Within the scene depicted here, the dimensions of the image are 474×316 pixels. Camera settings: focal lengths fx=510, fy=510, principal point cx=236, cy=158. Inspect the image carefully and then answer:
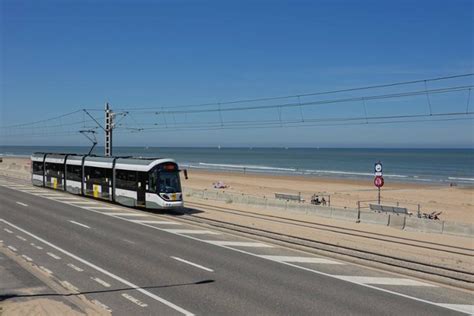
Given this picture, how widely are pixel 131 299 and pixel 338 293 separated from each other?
506 cm

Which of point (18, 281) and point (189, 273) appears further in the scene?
point (189, 273)

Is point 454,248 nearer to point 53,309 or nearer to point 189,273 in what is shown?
point 189,273

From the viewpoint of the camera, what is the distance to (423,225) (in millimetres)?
23938

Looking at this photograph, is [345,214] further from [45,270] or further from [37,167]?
[37,167]

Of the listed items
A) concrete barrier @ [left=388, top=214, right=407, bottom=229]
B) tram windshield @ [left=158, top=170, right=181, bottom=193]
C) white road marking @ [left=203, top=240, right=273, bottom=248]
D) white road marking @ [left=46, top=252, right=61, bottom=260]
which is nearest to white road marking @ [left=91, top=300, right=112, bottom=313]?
white road marking @ [left=46, top=252, right=61, bottom=260]

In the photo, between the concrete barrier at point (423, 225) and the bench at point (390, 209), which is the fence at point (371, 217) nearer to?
the concrete barrier at point (423, 225)

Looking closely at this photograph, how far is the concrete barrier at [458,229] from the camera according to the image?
72.4 feet

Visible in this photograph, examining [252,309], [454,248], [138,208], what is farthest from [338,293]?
[138,208]

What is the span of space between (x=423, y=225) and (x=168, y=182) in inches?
526

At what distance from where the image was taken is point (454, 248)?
20.0 metres

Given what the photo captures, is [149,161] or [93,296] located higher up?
[149,161]

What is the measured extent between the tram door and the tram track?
289cm

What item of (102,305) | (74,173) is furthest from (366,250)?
(74,173)

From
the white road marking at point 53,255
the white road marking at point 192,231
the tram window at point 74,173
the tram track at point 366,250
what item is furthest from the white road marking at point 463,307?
the tram window at point 74,173
